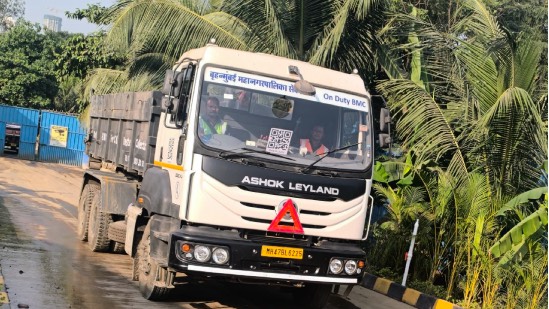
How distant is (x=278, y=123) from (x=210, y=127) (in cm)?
69

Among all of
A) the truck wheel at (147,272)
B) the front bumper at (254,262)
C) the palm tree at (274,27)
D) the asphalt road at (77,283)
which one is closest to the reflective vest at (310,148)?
the front bumper at (254,262)

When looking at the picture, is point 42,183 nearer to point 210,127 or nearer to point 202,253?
point 210,127

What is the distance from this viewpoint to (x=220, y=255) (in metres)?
7.26

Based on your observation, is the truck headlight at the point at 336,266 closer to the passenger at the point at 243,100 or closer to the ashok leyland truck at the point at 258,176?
the ashok leyland truck at the point at 258,176

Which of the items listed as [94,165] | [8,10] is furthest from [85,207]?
[8,10]

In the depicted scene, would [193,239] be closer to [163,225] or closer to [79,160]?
[163,225]

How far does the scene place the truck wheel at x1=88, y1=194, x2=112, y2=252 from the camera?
36.4ft

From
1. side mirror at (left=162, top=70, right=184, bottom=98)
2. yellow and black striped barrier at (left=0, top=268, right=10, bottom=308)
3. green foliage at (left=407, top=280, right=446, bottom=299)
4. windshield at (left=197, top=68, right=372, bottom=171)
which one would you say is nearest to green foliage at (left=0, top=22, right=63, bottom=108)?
green foliage at (left=407, top=280, right=446, bottom=299)

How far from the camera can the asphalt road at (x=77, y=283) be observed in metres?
8.17

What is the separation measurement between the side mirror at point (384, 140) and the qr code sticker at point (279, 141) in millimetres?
1174

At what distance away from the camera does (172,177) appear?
785 cm

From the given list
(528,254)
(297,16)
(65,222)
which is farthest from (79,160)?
(528,254)

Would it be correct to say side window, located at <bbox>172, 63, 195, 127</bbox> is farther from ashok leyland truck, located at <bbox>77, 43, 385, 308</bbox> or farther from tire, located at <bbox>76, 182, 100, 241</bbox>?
tire, located at <bbox>76, 182, 100, 241</bbox>

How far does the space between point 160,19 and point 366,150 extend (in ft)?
26.5
